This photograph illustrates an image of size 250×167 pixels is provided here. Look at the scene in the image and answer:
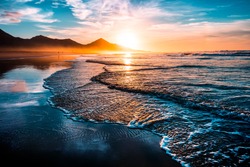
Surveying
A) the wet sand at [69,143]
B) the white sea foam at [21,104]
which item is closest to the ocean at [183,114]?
the wet sand at [69,143]

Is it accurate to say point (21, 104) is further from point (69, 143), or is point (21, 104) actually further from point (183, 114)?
point (183, 114)

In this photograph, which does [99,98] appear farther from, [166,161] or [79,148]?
[166,161]

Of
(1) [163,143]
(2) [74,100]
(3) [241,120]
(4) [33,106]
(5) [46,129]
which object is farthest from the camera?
(2) [74,100]

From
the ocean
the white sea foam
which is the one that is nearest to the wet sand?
the ocean

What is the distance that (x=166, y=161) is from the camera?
405cm

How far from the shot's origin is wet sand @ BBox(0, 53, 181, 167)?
3998mm

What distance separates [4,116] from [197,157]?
632 cm

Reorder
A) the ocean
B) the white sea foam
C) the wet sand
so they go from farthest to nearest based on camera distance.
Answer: the white sea foam → the ocean → the wet sand

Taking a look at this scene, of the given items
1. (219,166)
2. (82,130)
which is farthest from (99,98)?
(219,166)

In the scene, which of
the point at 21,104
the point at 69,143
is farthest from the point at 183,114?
the point at 21,104

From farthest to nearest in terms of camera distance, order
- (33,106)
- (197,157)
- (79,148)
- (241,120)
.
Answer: (33,106) → (241,120) → (79,148) → (197,157)

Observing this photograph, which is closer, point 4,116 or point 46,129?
point 46,129

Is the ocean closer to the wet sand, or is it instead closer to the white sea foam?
the wet sand

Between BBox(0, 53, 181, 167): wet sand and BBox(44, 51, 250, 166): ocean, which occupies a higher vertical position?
BBox(44, 51, 250, 166): ocean
